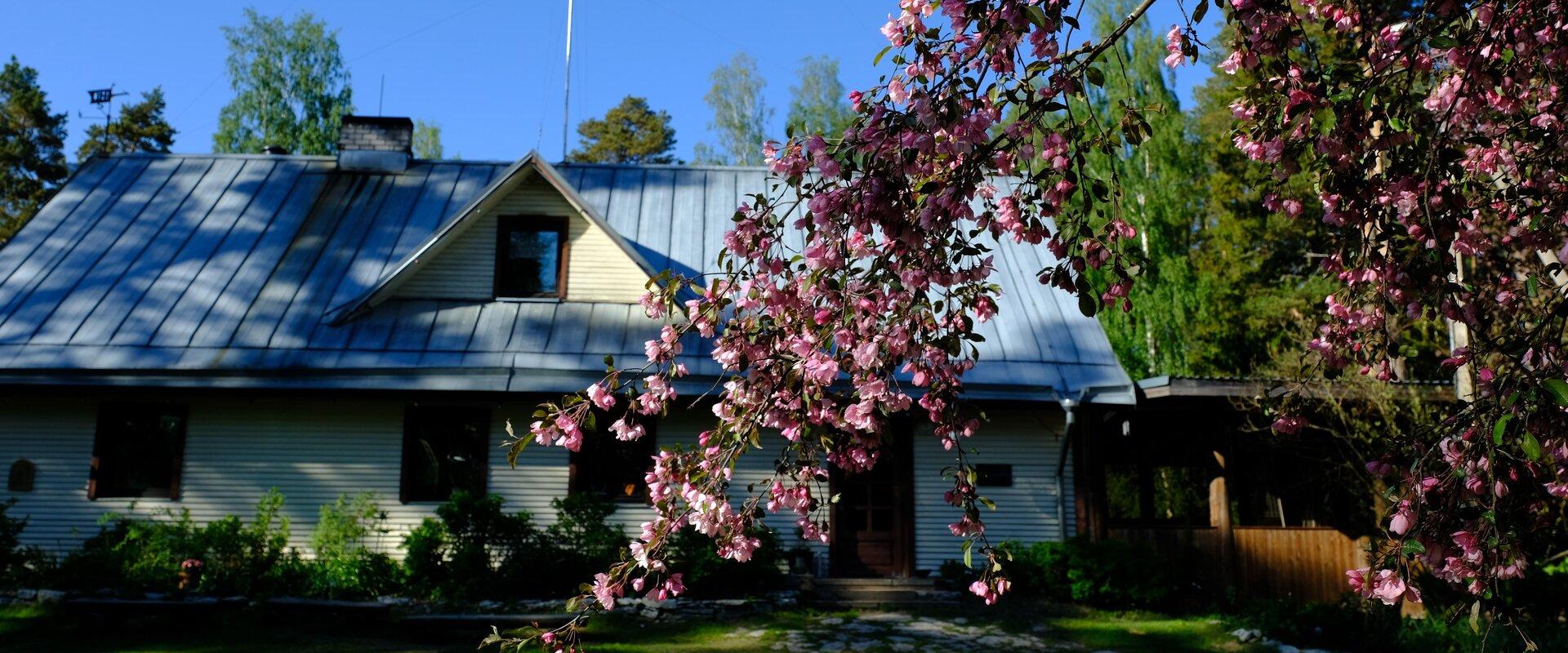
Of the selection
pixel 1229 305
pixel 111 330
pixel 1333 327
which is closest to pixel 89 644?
pixel 111 330

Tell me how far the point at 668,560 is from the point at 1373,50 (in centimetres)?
317

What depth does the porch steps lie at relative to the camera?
43.1 feet

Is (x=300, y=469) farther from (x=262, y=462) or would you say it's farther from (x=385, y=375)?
(x=385, y=375)

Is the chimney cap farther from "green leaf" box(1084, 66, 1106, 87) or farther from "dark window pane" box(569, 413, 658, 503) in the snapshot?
"green leaf" box(1084, 66, 1106, 87)

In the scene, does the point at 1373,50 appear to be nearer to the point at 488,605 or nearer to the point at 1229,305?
the point at 488,605

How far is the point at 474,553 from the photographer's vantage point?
1273cm

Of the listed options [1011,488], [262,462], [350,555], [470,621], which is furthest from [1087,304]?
[262,462]

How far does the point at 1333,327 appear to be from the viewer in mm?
4801

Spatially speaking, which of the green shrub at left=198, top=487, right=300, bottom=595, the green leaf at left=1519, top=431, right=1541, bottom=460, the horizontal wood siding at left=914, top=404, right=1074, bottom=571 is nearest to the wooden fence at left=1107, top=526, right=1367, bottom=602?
the horizontal wood siding at left=914, top=404, right=1074, bottom=571

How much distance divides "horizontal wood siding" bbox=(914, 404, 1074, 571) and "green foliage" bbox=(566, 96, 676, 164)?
27.7 metres

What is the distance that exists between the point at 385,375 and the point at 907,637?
266 inches

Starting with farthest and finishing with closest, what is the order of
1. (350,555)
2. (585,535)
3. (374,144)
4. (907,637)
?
(374,144) → (350,555) → (585,535) → (907,637)

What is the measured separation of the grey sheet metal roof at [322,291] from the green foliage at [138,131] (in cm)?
2173

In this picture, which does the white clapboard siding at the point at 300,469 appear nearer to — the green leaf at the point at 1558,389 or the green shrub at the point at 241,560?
the green shrub at the point at 241,560
